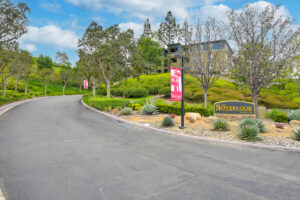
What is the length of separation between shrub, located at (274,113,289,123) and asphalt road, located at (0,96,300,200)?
717 cm

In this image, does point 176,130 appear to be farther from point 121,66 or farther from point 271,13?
point 121,66

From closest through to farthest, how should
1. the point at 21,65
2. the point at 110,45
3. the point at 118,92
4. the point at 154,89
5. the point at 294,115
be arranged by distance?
the point at 294,115 → the point at 110,45 → the point at 154,89 → the point at 118,92 → the point at 21,65

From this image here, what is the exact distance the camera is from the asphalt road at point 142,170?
12.9ft

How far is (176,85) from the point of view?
34.8 feet

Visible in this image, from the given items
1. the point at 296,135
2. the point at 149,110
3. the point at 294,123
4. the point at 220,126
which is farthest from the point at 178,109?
the point at 296,135

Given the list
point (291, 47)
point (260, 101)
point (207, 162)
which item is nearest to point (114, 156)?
point (207, 162)

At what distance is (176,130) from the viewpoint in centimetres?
1041

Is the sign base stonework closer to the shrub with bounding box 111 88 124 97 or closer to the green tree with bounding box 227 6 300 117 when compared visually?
the green tree with bounding box 227 6 300 117

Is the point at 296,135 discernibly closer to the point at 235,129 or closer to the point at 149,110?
the point at 235,129

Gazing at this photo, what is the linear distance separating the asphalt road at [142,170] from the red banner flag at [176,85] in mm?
3047

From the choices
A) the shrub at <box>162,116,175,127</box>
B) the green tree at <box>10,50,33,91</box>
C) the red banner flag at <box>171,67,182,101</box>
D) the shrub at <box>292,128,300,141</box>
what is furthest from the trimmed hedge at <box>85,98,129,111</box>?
the green tree at <box>10,50,33,91</box>

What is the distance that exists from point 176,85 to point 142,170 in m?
6.48

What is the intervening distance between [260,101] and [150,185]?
71.7ft

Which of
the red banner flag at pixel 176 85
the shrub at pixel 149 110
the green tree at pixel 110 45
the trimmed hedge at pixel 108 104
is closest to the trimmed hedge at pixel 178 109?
the shrub at pixel 149 110
